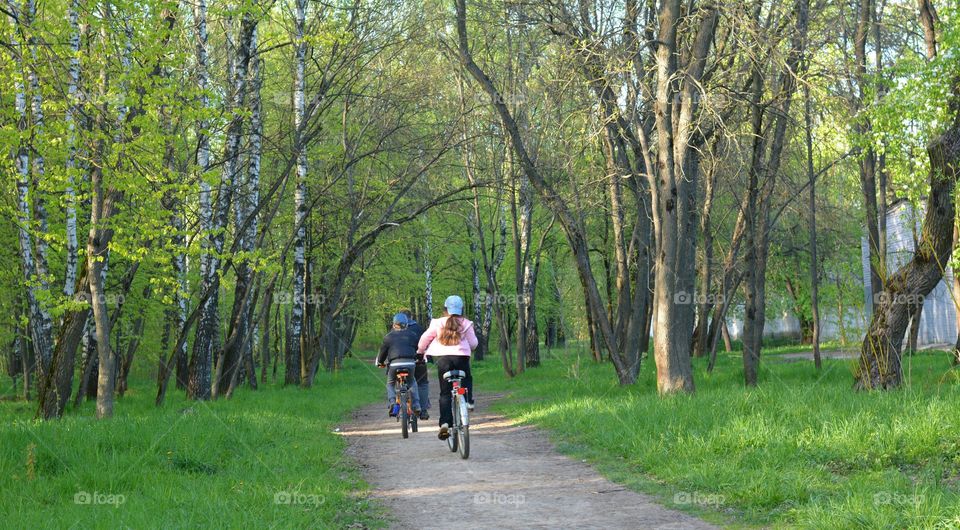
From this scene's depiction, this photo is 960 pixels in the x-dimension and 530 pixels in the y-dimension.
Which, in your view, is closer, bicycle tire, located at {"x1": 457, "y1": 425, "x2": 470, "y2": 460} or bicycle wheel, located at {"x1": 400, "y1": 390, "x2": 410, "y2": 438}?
bicycle tire, located at {"x1": 457, "y1": 425, "x2": 470, "y2": 460}

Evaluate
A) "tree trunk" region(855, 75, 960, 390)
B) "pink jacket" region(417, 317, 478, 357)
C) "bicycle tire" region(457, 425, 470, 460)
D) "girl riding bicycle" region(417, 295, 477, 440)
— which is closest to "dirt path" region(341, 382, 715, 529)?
"bicycle tire" region(457, 425, 470, 460)

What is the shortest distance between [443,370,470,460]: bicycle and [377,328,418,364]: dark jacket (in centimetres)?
215

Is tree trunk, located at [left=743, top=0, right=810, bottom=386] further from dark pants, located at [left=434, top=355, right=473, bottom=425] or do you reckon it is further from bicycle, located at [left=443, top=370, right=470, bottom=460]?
bicycle, located at [left=443, top=370, right=470, bottom=460]

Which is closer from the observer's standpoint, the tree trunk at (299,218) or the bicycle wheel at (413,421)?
the bicycle wheel at (413,421)

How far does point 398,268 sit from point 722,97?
20869mm

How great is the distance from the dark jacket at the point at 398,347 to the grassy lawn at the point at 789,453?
90.1 inches

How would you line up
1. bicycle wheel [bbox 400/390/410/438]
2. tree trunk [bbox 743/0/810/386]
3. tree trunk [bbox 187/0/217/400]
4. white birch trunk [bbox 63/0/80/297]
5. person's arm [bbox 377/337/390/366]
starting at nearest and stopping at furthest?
1. white birch trunk [bbox 63/0/80/297]
2. bicycle wheel [bbox 400/390/410/438]
3. person's arm [bbox 377/337/390/366]
4. tree trunk [bbox 743/0/810/386]
5. tree trunk [bbox 187/0/217/400]

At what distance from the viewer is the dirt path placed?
22.8ft

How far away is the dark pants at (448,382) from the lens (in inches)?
428

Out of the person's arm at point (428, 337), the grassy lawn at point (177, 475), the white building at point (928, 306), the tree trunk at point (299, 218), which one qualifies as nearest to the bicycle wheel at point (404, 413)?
the grassy lawn at point (177, 475)

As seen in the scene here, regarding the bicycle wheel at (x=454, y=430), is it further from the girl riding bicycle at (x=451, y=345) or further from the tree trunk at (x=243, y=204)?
the tree trunk at (x=243, y=204)

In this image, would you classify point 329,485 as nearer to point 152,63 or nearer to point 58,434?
point 58,434

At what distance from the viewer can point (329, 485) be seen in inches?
336

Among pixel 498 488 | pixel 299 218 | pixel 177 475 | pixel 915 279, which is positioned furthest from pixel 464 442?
pixel 299 218
